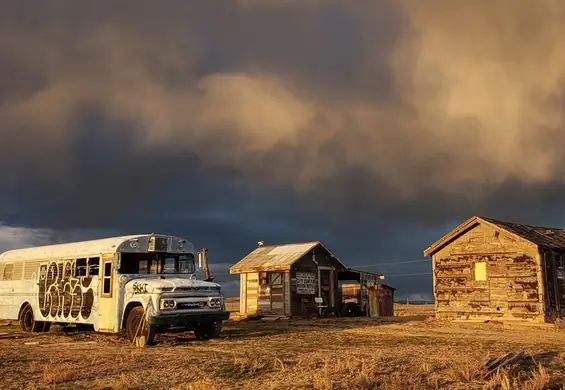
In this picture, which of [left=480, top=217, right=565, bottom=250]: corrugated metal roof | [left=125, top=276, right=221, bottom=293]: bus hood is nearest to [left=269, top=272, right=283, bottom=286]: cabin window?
[left=480, top=217, right=565, bottom=250]: corrugated metal roof

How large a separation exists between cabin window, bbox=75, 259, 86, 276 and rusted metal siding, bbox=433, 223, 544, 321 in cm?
1740

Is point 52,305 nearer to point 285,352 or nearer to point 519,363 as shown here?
point 285,352

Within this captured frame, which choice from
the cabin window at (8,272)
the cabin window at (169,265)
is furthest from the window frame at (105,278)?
the cabin window at (8,272)

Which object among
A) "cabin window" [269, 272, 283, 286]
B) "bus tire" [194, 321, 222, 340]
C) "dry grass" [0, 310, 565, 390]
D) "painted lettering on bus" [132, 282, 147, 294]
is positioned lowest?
"dry grass" [0, 310, 565, 390]

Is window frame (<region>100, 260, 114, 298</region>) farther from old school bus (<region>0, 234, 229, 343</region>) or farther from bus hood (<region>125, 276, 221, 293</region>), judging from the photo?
bus hood (<region>125, 276, 221, 293</region>)

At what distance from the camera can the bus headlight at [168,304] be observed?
15633 mm

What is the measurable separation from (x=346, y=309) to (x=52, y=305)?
18653 mm

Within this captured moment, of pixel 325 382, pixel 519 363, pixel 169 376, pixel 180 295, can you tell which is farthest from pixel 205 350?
pixel 519 363

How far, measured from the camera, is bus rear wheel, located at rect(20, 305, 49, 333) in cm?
2085

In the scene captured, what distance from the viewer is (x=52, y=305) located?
19938 mm

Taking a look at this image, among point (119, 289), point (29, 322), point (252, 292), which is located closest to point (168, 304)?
point (119, 289)

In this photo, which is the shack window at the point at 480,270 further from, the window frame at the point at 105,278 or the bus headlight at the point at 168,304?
the window frame at the point at 105,278

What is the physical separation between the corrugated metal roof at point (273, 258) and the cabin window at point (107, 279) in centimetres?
1417

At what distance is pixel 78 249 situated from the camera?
19422 mm
